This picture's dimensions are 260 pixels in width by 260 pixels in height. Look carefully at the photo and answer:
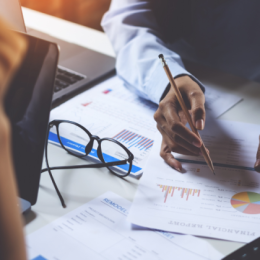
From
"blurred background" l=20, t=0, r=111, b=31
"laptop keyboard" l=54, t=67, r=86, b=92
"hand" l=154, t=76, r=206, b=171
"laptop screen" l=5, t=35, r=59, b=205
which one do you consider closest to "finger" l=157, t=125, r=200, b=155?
"hand" l=154, t=76, r=206, b=171

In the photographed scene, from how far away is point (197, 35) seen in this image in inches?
42.4

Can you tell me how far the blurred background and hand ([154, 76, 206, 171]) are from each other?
2.35 m

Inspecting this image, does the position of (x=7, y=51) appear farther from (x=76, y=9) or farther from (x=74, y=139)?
(x=76, y=9)

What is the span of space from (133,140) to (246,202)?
0.87ft

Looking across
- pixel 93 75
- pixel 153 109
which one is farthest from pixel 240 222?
pixel 93 75

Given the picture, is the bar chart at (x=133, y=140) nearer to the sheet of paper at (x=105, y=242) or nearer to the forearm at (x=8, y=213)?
the sheet of paper at (x=105, y=242)

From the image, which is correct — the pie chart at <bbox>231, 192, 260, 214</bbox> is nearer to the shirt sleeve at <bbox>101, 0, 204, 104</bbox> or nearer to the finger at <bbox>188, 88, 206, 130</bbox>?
the finger at <bbox>188, 88, 206, 130</bbox>

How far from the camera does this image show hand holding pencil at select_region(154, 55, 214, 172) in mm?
585

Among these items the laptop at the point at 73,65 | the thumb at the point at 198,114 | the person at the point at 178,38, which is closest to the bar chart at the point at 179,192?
the thumb at the point at 198,114

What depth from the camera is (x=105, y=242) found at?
17.8 inches

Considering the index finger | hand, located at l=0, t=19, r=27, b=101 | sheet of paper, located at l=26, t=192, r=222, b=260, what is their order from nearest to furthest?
hand, located at l=0, t=19, r=27, b=101 < sheet of paper, located at l=26, t=192, r=222, b=260 < the index finger

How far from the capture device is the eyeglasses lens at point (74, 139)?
2.12 feet

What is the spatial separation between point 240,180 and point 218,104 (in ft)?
0.99

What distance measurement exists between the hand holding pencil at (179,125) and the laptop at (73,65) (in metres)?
0.30
